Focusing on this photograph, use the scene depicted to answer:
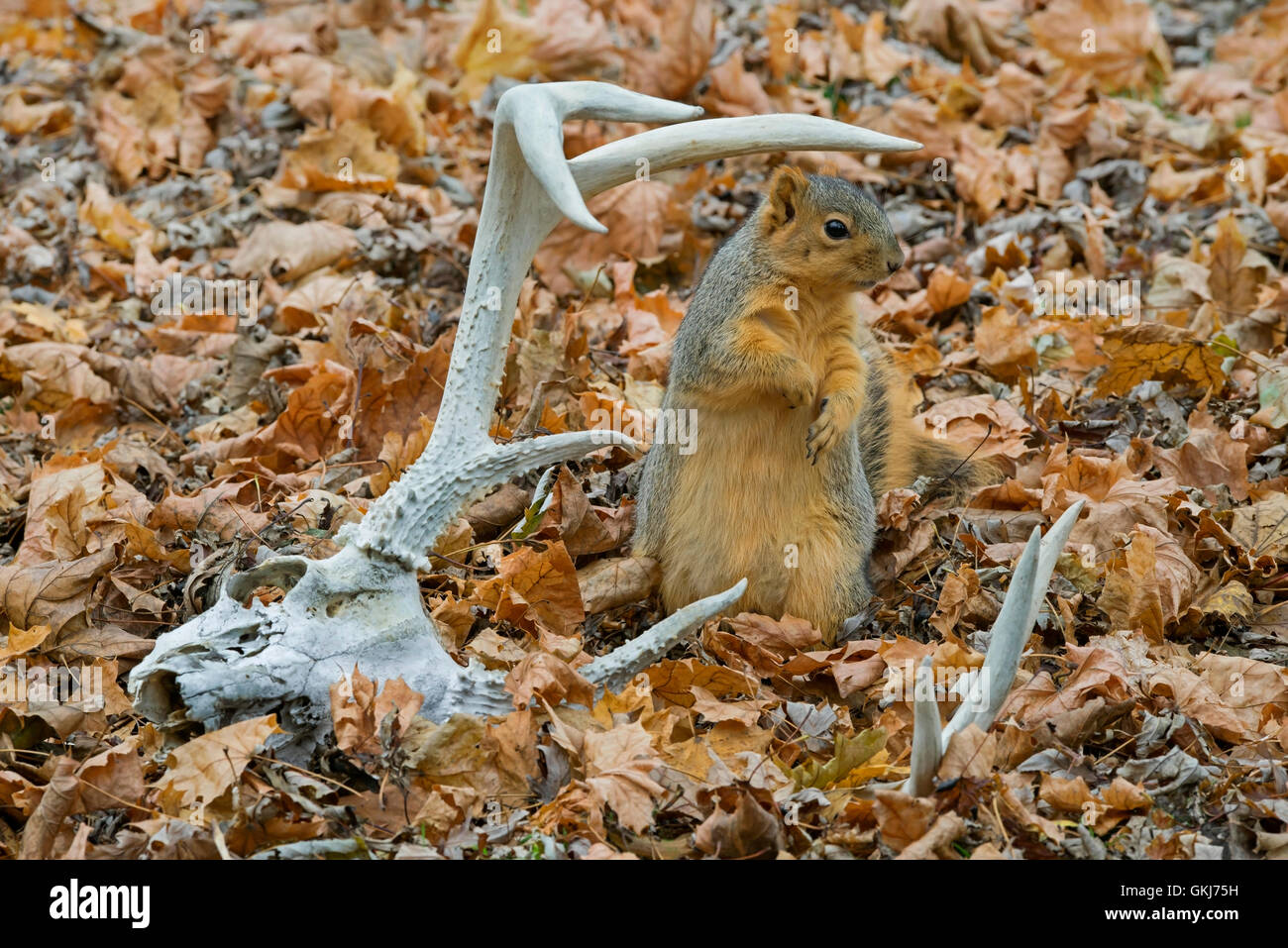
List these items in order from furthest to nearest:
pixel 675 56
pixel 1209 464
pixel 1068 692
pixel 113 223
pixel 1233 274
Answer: pixel 675 56 → pixel 113 223 → pixel 1233 274 → pixel 1209 464 → pixel 1068 692

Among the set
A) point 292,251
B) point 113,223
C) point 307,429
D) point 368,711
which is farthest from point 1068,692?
point 113,223

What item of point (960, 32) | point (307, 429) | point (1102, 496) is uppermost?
point (960, 32)

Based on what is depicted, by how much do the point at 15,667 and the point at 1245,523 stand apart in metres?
3.13

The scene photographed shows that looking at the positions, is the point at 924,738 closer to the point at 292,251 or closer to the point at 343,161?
the point at 292,251

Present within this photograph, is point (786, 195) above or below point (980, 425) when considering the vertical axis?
above

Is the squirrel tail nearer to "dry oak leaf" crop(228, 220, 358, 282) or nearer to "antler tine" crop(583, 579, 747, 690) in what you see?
"antler tine" crop(583, 579, 747, 690)

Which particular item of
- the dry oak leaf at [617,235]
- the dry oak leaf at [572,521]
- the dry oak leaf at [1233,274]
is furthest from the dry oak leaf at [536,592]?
the dry oak leaf at [1233,274]

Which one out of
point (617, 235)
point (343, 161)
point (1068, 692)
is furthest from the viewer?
point (343, 161)

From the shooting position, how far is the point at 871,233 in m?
3.54

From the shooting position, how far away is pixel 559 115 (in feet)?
8.68

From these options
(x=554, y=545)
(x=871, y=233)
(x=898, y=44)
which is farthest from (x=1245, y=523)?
(x=898, y=44)

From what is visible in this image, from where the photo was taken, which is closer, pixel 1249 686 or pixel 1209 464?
pixel 1249 686

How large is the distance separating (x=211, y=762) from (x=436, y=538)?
65 centimetres
